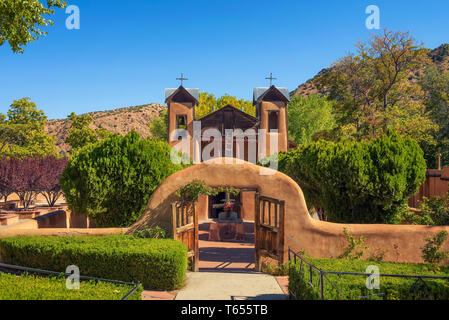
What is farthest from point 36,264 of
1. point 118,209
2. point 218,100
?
point 218,100

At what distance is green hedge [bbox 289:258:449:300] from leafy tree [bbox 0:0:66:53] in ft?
44.6

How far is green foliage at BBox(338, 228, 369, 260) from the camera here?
11.5 metres

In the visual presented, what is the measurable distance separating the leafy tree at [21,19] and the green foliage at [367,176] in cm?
1278

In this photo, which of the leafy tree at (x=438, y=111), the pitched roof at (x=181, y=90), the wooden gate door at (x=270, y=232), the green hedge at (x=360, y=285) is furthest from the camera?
the leafy tree at (x=438, y=111)

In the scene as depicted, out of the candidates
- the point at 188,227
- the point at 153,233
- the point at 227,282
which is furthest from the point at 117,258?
→ the point at 227,282

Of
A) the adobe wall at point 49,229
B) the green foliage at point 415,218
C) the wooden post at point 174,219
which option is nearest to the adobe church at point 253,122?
the adobe wall at point 49,229

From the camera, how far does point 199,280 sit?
1141cm

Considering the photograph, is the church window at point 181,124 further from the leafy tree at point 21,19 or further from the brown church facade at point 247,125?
the leafy tree at point 21,19

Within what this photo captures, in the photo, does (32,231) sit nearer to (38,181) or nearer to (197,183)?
(197,183)

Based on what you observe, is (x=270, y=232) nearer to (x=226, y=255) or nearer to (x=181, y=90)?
(x=226, y=255)

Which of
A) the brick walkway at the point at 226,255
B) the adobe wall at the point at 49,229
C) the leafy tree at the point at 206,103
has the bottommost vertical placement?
the brick walkway at the point at 226,255

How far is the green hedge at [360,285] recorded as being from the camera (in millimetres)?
7523

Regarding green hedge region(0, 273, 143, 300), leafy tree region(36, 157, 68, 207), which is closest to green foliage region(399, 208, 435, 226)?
green hedge region(0, 273, 143, 300)
